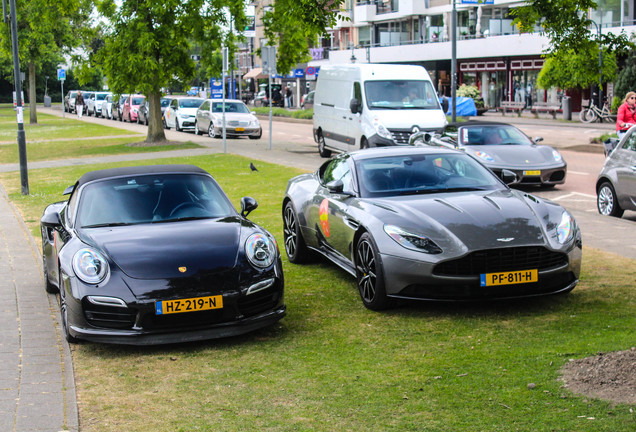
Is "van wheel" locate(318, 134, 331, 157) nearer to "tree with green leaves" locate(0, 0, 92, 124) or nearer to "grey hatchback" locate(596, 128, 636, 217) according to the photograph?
"grey hatchback" locate(596, 128, 636, 217)

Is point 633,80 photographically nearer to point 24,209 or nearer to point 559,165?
point 559,165

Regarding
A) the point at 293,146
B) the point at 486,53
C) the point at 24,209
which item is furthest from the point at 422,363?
the point at 486,53

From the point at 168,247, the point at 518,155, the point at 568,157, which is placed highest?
the point at 168,247

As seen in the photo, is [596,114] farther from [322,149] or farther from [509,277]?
[509,277]

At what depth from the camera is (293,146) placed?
30.5 m

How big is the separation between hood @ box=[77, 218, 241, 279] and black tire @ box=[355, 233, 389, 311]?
115cm

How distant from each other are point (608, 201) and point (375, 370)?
28.5 feet

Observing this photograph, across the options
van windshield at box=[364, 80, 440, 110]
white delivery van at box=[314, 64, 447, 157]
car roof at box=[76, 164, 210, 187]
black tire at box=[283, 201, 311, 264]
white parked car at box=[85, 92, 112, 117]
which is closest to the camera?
car roof at box=[76, 164, 210, 187]

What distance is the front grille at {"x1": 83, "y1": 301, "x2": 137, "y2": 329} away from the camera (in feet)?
21.3

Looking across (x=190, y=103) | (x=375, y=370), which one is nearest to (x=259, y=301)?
(x=375, y=370)

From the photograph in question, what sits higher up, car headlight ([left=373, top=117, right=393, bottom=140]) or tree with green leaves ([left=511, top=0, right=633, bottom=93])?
tree with green leaves ([left=511, top=0, right=633, bottom=93])

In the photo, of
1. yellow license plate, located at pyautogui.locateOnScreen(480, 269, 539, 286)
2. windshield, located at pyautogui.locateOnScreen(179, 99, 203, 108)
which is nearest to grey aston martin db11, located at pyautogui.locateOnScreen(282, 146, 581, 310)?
yellow license plate, located at pyautogui.locateOnScreen(480, 269, 539, 286)

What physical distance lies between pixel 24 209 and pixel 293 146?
15.3 meters

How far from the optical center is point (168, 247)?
22.5 feet
